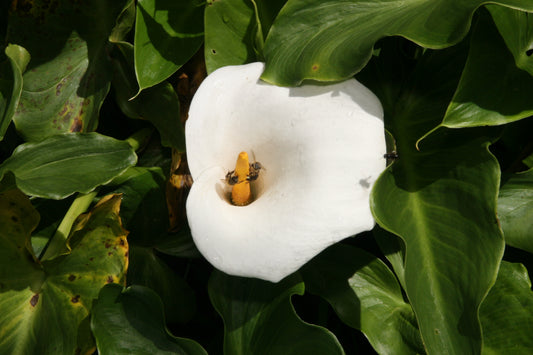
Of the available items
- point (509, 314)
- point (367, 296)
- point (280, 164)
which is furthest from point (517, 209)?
point (280, 164)

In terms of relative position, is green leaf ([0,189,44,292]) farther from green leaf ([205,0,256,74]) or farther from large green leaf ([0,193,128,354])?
green leaf ([205,0,256,74])

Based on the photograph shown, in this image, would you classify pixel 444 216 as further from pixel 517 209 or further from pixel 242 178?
pixel 242 178

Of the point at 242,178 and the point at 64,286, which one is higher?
the point at 242,178

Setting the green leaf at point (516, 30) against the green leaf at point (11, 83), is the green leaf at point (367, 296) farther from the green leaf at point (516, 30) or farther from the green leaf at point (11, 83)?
the green leaf at point (11, 83)

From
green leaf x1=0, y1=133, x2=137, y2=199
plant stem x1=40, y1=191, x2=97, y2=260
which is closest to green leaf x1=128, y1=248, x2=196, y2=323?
plant stem x1=40, y1=191, x2=97, y2=260

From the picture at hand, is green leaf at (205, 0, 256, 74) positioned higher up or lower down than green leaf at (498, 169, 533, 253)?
higher up

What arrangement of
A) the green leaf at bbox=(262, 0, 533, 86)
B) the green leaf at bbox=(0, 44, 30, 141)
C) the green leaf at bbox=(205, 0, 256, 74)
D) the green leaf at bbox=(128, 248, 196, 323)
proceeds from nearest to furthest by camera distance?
the green leaf at bbox=(262, 0, 533, 86) < the green leaf at bbox=(0, 44, 30, 141) < the green leaf at bbox=(205, 0, 256, 74) < the green leaf at bbox=(128, 248, 196, 323)

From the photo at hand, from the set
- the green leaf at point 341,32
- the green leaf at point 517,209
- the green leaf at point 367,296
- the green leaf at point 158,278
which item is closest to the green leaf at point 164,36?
the green leaf at point 341,32

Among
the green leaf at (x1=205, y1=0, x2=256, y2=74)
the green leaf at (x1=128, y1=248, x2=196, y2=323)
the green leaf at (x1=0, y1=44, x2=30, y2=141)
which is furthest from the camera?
the green leaf at (x1=128, y1=248, x2=196, y2=323)

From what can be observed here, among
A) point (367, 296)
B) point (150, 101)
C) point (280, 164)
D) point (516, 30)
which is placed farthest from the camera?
point (150, 101)
